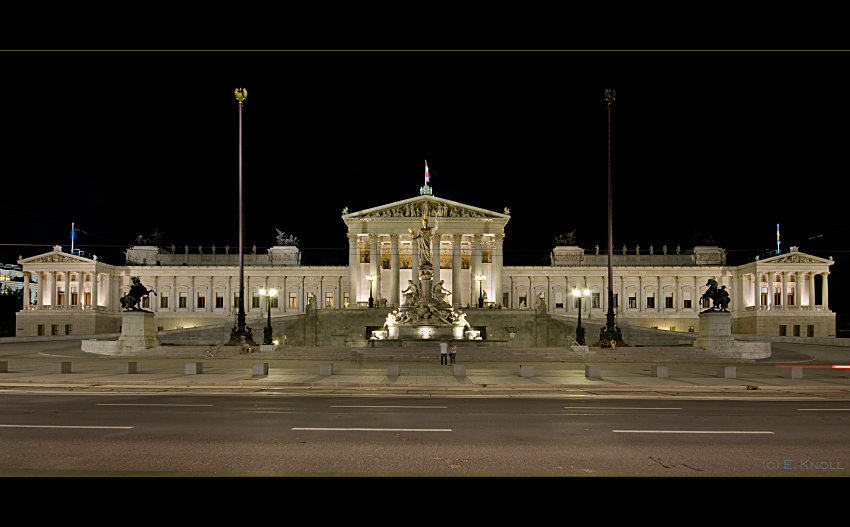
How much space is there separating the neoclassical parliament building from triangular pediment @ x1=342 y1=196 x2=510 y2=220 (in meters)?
0.15

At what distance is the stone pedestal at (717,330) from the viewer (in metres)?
42.2

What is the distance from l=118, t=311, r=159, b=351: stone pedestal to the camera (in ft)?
144

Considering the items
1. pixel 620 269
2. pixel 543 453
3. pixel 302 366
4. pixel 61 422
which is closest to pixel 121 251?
pixel 620 269

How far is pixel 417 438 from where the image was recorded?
1225cm

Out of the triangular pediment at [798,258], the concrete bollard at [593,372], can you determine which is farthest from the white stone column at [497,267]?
the concrete bollard at [593,372]

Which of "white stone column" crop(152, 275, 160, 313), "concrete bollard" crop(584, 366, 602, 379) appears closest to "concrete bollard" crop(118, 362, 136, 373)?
"concrete bollard" crop(584, 366, 602, 379)

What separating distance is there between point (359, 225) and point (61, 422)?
78148 millimetres

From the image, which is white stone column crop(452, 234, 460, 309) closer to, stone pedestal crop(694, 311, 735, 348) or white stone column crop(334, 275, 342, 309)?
white stone column crop(334, 275, 342, 309)

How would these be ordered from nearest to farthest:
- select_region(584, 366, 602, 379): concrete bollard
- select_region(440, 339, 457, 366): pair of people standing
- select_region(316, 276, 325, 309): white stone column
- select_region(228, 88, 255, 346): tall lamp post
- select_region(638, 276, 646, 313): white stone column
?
select_region(584, 366, 602, 379): concrete bollard
select_region(440, 339, 457, 366): pair of people standing
select_region(228, 88, 255, 346): tall lamp post
select_region(638, 276, 646, 313): white stone column
select_region(316, 276, 325, 309): white stone column

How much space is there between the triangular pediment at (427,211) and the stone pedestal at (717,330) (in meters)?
49.3

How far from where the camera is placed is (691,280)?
102 metres

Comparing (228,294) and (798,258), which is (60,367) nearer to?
(228,294)

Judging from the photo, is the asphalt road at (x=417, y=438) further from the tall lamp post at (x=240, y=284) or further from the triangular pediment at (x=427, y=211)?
the triangular pediment at (x=427, y=211)

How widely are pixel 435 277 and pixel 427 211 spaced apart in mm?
9873
